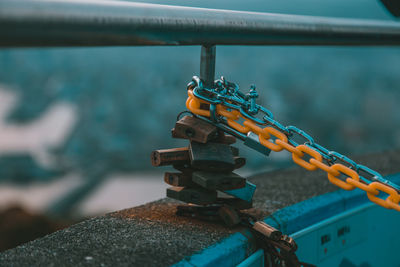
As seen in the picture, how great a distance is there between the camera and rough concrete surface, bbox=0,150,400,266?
81 centimetres

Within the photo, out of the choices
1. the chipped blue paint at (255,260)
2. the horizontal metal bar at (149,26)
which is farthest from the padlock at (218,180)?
the horizontal metal bar at (149,26)

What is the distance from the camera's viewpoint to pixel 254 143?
87cm

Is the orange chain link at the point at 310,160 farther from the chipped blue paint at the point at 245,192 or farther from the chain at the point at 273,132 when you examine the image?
the chipped blue paint at the point at 245,192

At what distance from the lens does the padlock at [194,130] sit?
901mm

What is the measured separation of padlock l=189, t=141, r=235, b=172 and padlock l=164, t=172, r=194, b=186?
4cm

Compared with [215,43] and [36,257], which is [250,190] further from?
[36,257]

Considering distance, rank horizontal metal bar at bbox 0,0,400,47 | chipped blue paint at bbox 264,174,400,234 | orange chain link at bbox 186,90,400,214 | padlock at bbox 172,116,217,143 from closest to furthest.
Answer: horizontal metal bar at bbox 0,0,400,47, orange chain link at bbox 186,90,400,214, padlock at bbox 172,116,217,143, chipped blue paint at bbox 264,174,400,234

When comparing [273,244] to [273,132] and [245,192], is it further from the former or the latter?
[273,132]

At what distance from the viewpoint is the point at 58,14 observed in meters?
0.62

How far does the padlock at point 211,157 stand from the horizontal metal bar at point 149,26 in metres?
0.19

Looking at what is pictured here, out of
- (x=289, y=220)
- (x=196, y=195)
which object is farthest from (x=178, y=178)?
(x=289, y=220)

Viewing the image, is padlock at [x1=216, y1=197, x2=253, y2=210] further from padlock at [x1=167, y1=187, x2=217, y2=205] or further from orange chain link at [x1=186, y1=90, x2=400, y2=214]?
orange chain link at [x1=186, y1=90, x2=400, y2=214]

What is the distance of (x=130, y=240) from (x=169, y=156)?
0.55ft

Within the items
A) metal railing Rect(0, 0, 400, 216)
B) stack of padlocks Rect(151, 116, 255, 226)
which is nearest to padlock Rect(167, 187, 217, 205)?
stack of padlocks Rect(151, 116, 255, 226)
